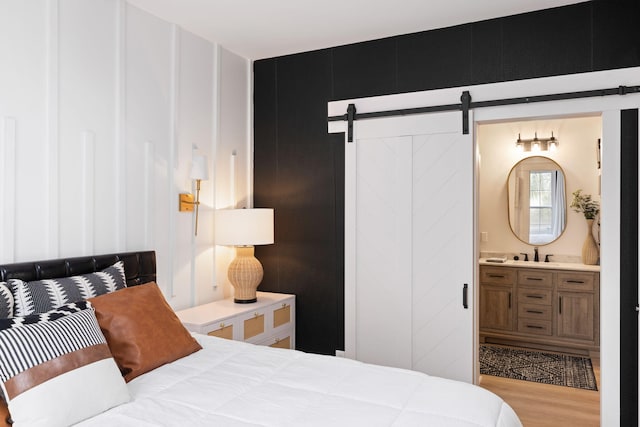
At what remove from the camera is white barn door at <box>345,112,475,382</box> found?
11.1ft

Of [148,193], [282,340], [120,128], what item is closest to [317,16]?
[120,128]

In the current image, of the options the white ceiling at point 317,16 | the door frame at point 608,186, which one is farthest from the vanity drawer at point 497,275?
the white ceiling at point 317,16

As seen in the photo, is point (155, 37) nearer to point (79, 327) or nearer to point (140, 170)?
point (140, 170)

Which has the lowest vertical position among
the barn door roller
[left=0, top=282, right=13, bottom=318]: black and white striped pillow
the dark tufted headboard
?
[left=0, top=282, right=13, bottom=318]: black and white striped pillow

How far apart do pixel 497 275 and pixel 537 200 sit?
988 mm

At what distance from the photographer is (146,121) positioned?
319cm

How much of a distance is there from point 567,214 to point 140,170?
4295mm

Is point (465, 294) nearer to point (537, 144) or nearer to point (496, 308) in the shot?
point (496, 308)

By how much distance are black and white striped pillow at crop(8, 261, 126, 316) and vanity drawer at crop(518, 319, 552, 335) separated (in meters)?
3.93

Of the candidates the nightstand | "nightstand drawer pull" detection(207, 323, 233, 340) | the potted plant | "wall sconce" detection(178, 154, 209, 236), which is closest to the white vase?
the potted plant

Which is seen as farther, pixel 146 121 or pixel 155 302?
pixel 146 121

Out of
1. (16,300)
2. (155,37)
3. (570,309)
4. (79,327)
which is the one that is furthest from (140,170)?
(570,309)

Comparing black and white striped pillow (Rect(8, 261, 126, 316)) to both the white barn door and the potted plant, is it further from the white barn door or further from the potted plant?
the potted plant

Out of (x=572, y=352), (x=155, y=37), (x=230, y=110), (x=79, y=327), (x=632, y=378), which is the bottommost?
(x=572, y=352)
